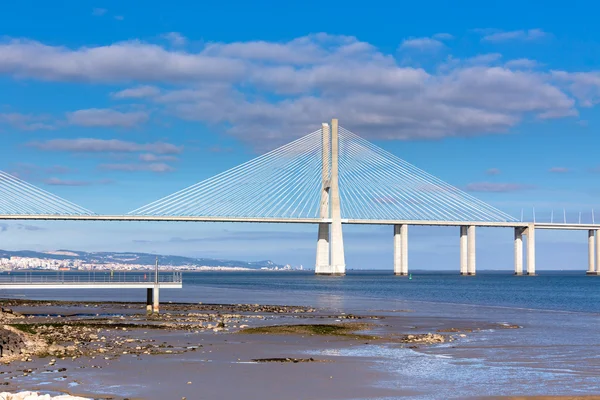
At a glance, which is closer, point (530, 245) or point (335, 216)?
point (335, 216)

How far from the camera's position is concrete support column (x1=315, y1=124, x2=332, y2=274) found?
106875 mm

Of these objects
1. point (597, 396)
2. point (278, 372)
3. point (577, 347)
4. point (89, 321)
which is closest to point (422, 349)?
point (577, 347)

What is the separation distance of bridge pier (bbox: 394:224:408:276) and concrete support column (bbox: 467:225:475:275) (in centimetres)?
971

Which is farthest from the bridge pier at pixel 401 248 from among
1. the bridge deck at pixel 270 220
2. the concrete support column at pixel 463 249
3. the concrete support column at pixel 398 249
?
the concrete support column at pixel 463 249

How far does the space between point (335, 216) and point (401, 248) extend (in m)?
24.5

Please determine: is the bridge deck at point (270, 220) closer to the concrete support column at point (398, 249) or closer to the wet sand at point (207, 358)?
the concrete support column at point (398, 249)

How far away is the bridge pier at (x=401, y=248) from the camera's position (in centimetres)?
12231

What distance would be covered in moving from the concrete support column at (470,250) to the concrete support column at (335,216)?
25.2 meters

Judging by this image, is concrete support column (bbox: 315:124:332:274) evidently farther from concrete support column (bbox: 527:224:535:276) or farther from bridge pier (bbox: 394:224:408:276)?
concrete support column (bbox: 527:224:535:276)

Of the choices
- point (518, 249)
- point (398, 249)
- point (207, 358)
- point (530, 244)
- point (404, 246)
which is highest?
point (530, 244)

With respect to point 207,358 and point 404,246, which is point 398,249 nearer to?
point 404,246

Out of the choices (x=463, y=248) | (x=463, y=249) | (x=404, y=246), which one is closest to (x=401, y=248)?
(x=404, y=246)

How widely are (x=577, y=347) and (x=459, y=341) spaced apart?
353cm

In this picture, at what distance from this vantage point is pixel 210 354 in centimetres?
2253
